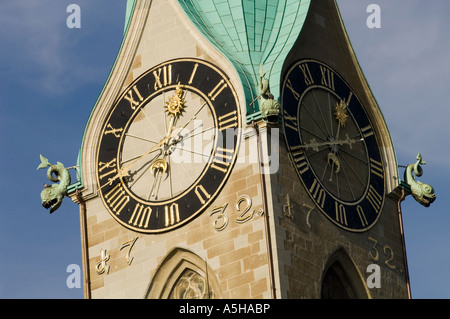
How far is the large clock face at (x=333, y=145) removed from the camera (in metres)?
41.5

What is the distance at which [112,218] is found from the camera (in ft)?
138

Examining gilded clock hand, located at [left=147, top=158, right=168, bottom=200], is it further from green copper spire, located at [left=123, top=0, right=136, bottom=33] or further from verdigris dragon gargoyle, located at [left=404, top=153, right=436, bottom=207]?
verdigris dragon gargoyle, located at [left=404, top=153, right=436, bottom=207]

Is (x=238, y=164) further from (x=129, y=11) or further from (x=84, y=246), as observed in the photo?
(x=129, y=11)

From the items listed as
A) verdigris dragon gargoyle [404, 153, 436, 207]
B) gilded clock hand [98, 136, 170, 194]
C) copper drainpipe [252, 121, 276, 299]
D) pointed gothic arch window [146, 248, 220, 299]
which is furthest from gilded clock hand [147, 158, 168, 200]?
verdigris dragon gargoyle [404, 153, 436, 207]

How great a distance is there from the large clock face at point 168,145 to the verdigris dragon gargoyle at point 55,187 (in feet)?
2.35

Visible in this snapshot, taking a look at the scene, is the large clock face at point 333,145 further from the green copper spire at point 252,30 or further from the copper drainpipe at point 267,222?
the copper drainpipe at point 267,222

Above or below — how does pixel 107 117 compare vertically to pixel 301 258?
A: above

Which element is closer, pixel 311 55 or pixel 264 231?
pixel 264 231

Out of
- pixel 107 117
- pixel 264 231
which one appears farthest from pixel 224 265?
pixel 107 117

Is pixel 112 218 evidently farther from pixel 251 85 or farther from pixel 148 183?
pixel 251 85

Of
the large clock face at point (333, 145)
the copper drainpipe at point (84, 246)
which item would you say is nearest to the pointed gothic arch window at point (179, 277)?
the copper drainpipe at point (84, 246)

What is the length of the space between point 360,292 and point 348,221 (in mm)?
1286

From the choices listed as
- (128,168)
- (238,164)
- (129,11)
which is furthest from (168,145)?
(129,11)

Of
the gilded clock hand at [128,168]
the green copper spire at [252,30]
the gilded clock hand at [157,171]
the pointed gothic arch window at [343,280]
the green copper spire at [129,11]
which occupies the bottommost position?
the pointed gothic arch window at [343,280]
